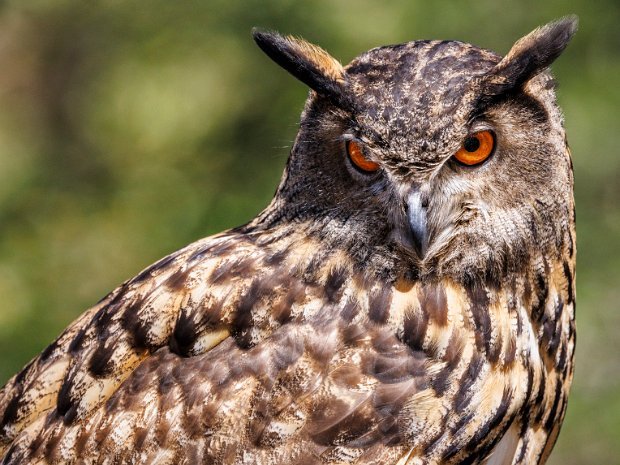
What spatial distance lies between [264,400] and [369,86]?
0.59 metres

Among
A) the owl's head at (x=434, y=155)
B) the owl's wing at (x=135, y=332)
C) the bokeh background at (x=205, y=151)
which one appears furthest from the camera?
the bokeh background at (x=205, y=151)

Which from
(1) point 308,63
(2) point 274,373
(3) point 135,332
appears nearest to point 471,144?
(1) point 308,63

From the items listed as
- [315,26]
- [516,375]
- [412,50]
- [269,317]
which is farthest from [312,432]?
[315,26]

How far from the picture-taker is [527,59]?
1.77 metres

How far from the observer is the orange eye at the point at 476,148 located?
5.73 feet

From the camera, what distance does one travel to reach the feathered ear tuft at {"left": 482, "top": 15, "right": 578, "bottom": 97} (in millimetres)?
1739

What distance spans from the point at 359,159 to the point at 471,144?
0.20 meters

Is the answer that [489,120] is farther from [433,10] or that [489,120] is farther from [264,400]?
[433,10]

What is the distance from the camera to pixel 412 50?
5.89ft

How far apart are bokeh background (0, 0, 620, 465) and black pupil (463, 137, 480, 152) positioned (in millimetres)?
2033

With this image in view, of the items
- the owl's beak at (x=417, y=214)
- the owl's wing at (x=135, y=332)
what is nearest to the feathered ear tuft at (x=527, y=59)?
the owl's beak at (x=417, y=214)

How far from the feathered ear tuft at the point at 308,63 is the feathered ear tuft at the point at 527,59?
0.27 metres

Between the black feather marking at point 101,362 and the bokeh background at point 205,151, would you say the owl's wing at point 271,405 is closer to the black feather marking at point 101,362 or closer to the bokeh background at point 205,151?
the black feather marking at point 101,362

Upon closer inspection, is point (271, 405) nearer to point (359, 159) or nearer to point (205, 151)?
point (359, 159)
